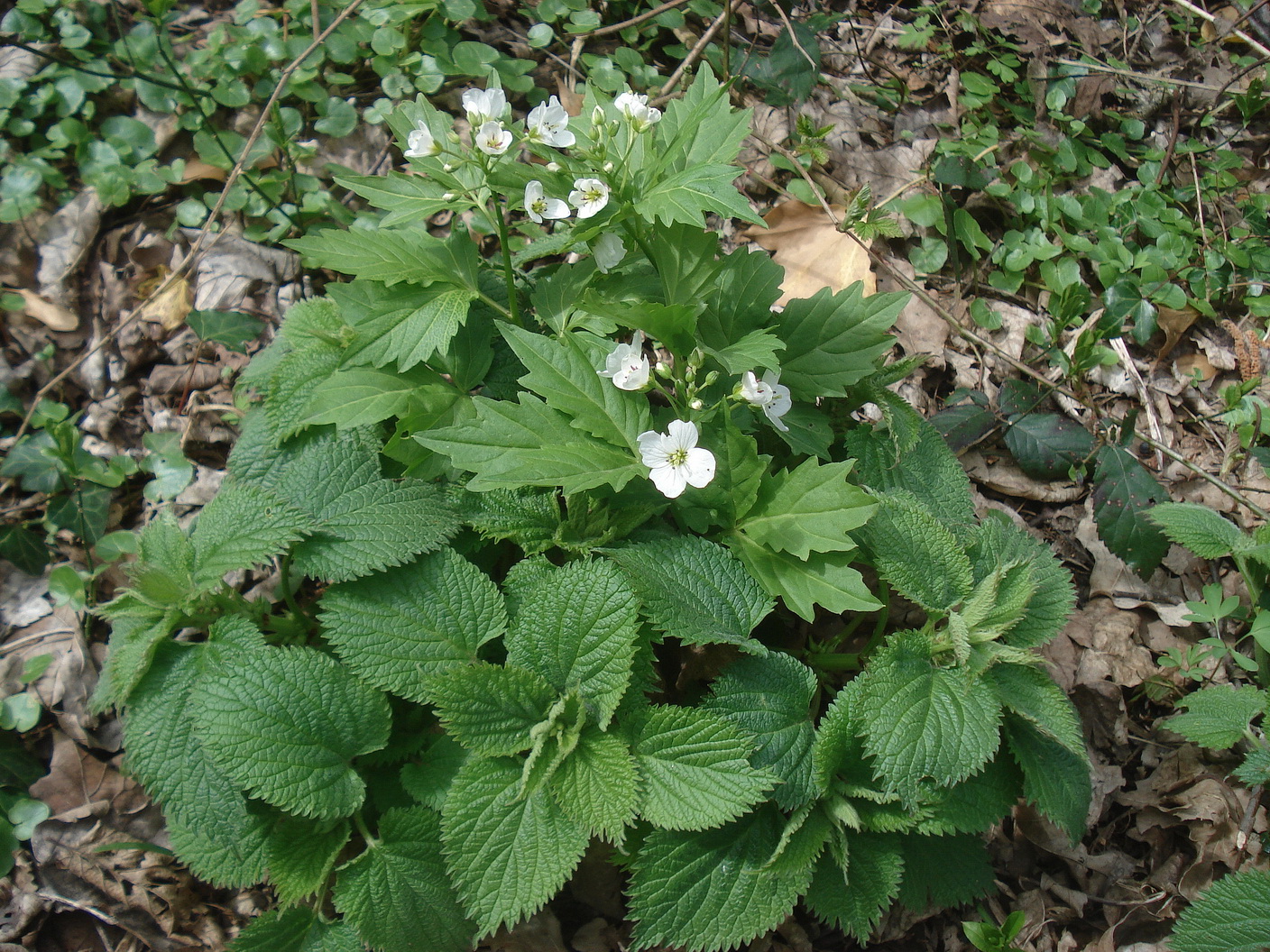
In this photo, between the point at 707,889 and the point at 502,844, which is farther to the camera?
the point at 707,889

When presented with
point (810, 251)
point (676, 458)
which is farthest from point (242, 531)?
point (810, 251)

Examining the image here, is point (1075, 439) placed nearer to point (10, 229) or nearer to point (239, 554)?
point (239, 554)

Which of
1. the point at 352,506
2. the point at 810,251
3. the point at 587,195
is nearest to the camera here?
the point at 587,195

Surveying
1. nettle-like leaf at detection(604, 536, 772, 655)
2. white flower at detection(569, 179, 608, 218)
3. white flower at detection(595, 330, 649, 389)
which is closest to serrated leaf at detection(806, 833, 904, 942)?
nettle-like leaf at detection(604, 536, 772, 655)

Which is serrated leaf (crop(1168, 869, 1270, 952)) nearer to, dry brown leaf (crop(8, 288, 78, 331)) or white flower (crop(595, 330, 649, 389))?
white flower (crop(595, 330, 649, 389))

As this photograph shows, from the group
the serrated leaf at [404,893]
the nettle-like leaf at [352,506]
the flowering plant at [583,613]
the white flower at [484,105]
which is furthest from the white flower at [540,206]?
the serrated leaf at [404,893]

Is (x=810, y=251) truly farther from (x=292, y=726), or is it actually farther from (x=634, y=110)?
(x=292, y=726)

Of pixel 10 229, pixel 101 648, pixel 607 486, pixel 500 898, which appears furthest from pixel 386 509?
pixel 10 229
